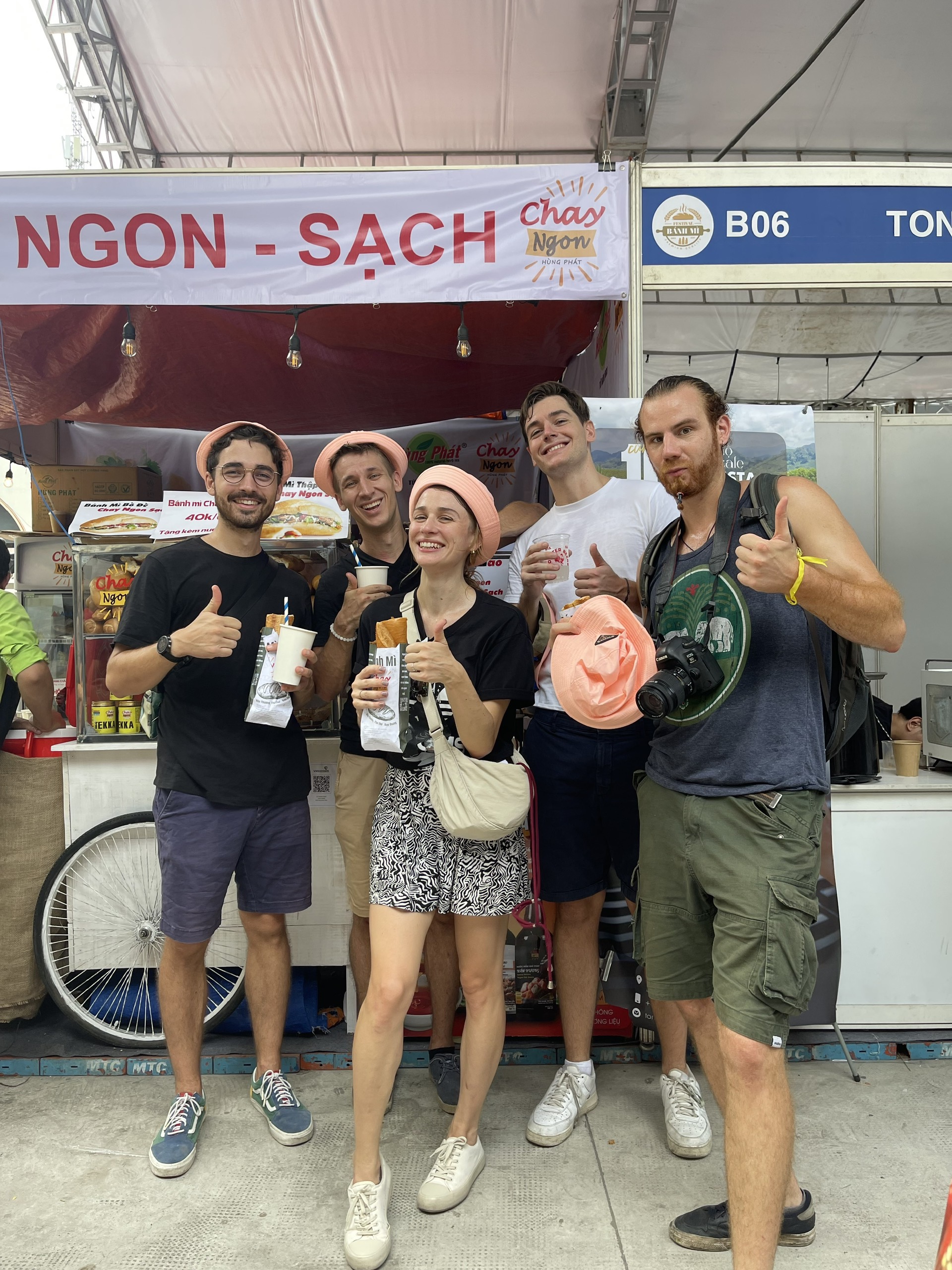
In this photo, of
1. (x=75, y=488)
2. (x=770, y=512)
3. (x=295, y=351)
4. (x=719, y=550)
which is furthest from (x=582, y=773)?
(x=75, y=488)

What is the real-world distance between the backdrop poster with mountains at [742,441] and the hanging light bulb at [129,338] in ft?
9.29

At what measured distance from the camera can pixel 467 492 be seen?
2.21m

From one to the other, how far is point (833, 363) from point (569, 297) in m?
7.49

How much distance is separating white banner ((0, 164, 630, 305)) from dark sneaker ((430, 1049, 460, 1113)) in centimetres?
278

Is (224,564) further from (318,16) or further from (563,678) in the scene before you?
(318,16)

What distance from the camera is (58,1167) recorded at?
2.50 m

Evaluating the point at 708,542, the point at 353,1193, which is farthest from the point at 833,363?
the point at 353,1193

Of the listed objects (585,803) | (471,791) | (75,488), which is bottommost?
(585,803)

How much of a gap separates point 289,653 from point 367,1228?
1.40m

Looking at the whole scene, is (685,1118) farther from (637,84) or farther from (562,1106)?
(637,84)

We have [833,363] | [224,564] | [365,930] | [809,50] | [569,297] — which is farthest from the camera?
[833,363]

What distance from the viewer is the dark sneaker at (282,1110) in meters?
2.58

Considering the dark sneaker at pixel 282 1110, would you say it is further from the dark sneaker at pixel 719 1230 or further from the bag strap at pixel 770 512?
the bag strap at pixel 770 512

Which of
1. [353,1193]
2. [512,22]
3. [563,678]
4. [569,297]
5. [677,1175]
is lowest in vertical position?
[677,1175]
